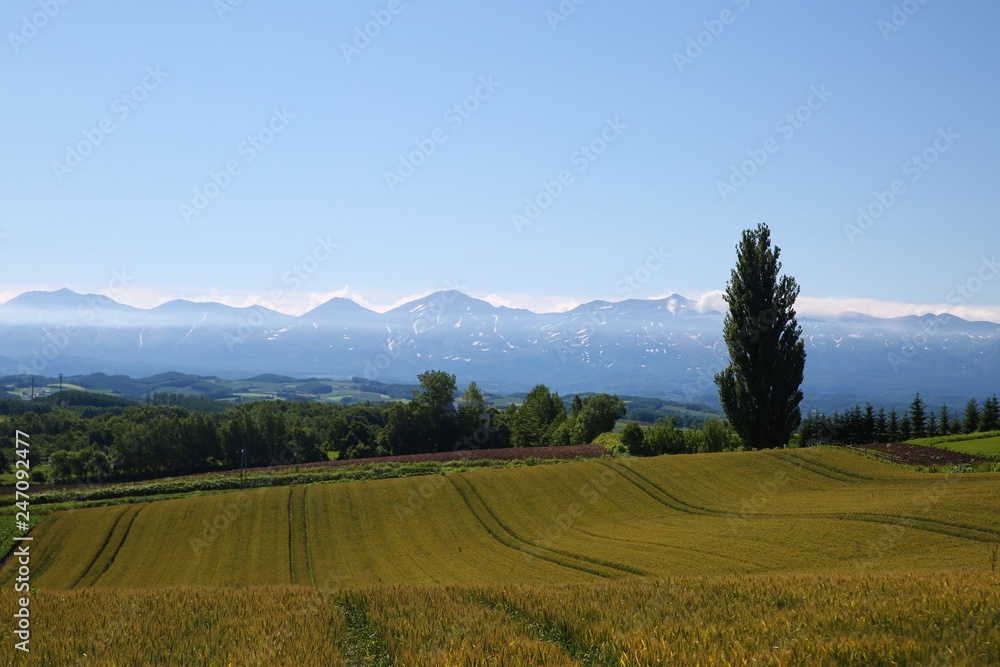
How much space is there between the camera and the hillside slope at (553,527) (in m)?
26.6

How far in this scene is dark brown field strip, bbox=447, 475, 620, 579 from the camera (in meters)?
26.8

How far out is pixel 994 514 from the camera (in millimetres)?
29109

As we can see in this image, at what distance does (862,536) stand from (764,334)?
2639cm

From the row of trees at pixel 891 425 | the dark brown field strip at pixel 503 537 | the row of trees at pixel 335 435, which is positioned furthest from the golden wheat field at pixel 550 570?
the row of trees at pixel 335 435

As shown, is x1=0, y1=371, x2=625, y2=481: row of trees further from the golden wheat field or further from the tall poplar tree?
the golden wheat field

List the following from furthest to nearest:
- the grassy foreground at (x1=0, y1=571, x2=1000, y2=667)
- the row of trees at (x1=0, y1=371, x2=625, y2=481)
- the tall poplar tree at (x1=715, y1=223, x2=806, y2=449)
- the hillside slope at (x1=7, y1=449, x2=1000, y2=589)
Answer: the row of trees at (x1=0, y1=371, x2=625, y2=481), the tall poplar tree at (x1=715, y1=223, x2=806, y2=449), the hillside slope at (x1=7, y1=449, x2=1000, y2=589), the grassy foreground at (x1=0, y1=571, x2=1000, y2=667)

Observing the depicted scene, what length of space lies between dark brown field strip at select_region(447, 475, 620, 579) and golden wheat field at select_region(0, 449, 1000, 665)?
0.17m

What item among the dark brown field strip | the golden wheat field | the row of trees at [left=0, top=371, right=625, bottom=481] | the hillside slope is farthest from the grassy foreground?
the row of trees at [left=0, top=371, right=625, bottom=481]

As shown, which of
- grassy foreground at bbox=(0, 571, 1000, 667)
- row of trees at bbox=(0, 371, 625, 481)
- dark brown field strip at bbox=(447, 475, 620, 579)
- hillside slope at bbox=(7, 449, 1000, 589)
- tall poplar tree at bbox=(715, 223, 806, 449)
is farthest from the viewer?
row of trees at bbox=(0, 371, 625, 481)

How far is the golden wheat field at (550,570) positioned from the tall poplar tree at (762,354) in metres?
5.35

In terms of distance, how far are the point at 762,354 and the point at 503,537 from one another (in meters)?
28.5

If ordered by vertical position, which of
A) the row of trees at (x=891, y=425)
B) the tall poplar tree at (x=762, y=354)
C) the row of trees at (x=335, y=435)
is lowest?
the row of trees at (x=335, y=435)

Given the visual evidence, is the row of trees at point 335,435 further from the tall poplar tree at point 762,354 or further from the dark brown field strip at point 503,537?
the dark brown field strip at point 503,537

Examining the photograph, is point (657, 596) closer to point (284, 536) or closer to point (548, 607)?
point (548, 607)
